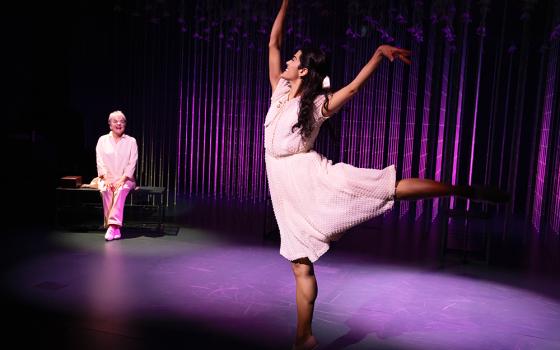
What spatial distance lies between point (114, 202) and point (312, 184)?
9.89 feet

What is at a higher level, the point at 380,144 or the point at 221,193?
the point at 380,144

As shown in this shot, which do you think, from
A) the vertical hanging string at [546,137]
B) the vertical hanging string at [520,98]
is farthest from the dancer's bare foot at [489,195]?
the vertical hanging string at [546,137]

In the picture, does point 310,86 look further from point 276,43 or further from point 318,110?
point 276,43

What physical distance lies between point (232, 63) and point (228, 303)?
15.5ft

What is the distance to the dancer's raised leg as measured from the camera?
272cm

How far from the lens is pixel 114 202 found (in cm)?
518

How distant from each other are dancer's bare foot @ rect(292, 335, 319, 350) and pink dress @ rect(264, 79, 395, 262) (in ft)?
1.33

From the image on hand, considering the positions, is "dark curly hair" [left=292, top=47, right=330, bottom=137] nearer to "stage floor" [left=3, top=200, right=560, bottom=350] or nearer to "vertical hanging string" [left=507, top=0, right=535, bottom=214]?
"stage floor" [left=3, top=200, right=560, bottom=350]

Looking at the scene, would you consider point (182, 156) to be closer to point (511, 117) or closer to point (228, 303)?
point (511, 117)

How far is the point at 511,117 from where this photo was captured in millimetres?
7156

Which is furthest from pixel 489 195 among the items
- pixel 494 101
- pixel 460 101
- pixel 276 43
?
pixel 494 101

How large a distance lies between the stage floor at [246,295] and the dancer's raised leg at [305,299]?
0.16 m

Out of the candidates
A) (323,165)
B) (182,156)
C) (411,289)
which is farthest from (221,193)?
(323,165)

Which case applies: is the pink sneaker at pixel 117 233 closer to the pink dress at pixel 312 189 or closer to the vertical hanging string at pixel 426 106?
the pink dress at pixel 312 189
